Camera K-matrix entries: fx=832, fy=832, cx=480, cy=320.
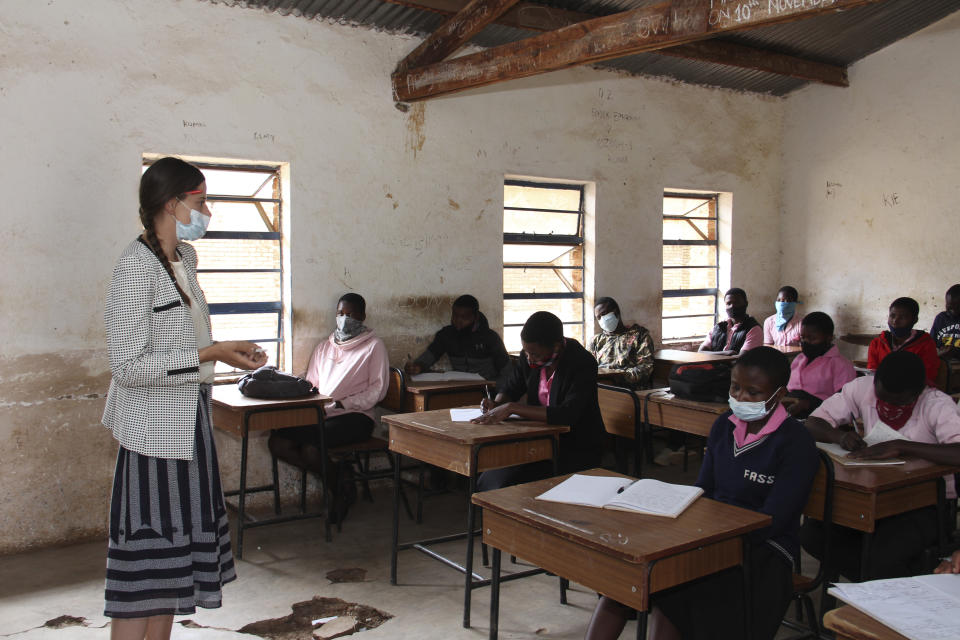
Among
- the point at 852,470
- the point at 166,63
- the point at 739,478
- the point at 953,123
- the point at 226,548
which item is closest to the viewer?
the point at 226,548

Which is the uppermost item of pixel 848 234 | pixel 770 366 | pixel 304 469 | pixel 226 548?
pixel 848 234

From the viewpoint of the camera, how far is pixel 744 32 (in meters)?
6.48

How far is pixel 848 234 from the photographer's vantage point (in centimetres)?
762

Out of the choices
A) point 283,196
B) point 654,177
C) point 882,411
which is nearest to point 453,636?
point 882,411

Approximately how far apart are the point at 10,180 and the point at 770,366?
3.88m

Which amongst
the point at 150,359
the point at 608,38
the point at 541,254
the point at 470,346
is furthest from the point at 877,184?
the point at 150,359

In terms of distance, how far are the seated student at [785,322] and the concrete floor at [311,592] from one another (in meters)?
4.08

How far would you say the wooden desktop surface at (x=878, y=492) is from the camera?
2801 millimetres

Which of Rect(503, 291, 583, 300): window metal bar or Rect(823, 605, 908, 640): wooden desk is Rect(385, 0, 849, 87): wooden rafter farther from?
Rect(823, 605, 908, 640): wooden desk

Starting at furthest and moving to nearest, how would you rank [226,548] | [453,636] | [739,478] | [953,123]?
[953,123], [453,636], [739,478], [226,548]

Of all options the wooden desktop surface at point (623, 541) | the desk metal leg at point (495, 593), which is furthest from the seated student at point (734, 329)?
the wooden desktop surface at point (623, 541)

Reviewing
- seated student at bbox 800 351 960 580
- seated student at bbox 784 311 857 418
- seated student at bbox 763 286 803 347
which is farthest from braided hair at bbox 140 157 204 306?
seated student at bbox 763 286 803 347

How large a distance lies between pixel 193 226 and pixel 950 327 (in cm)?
622

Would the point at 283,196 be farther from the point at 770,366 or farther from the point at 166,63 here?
the point at 770,366
